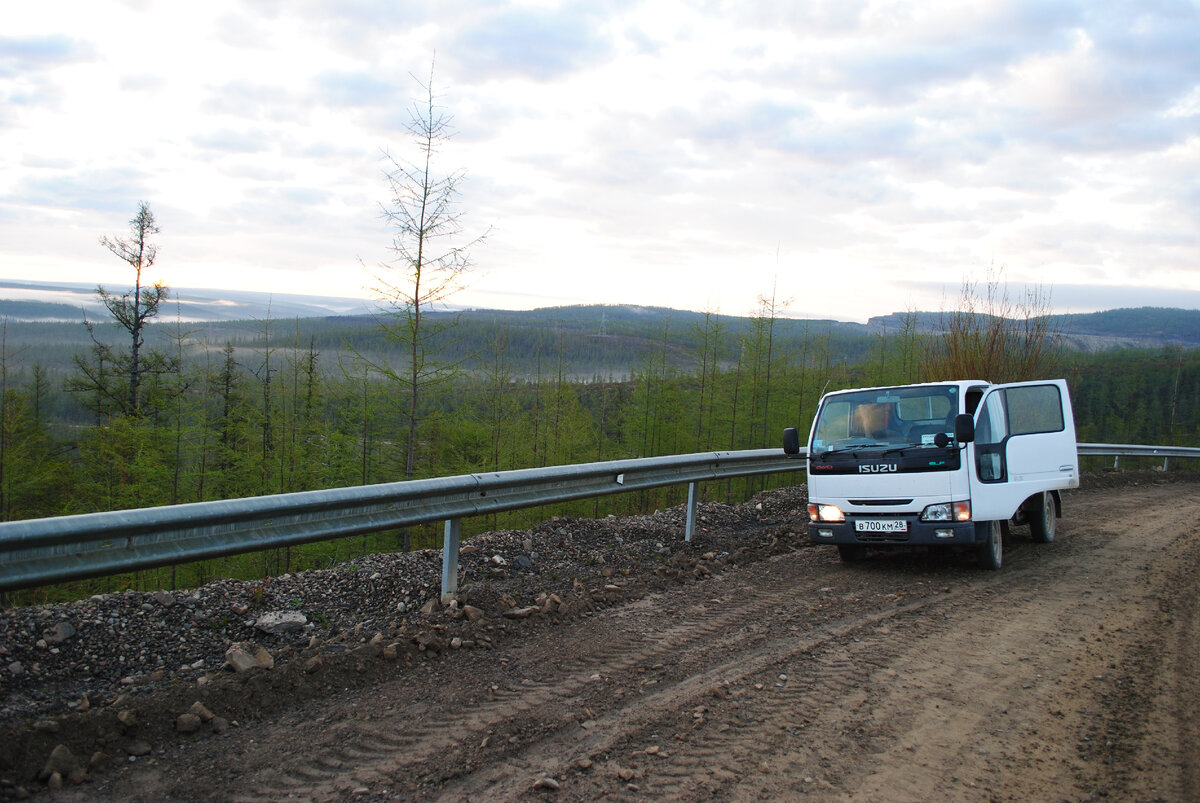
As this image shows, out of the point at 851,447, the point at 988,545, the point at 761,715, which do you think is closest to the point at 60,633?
the point at 761,715

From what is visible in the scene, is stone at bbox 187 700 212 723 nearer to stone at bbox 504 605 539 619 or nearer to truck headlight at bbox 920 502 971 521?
stone at bbox 504 605 539 619

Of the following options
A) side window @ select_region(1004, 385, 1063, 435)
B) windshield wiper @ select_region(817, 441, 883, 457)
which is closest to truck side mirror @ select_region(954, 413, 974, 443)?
windshield wiper @ select_region(817, 441, 883, 457)

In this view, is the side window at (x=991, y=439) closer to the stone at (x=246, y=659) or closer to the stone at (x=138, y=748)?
the stone at (x=246, y=659)

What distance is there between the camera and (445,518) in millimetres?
5453

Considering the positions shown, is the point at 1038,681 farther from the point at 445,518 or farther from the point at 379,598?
the point at 379,598

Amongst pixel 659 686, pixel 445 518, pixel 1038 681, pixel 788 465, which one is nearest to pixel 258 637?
pixel 445 518

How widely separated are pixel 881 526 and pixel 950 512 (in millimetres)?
698

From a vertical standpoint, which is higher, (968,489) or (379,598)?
(968,489)

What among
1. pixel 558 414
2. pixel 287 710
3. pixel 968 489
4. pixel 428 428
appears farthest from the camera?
pixel 558 414

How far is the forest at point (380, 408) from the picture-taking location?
78.0 feet

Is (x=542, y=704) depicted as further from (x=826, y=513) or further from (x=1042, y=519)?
(x=1042, y=519)

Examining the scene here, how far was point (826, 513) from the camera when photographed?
26.6 feet

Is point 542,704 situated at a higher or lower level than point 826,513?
lower

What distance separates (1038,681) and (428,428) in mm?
14266
